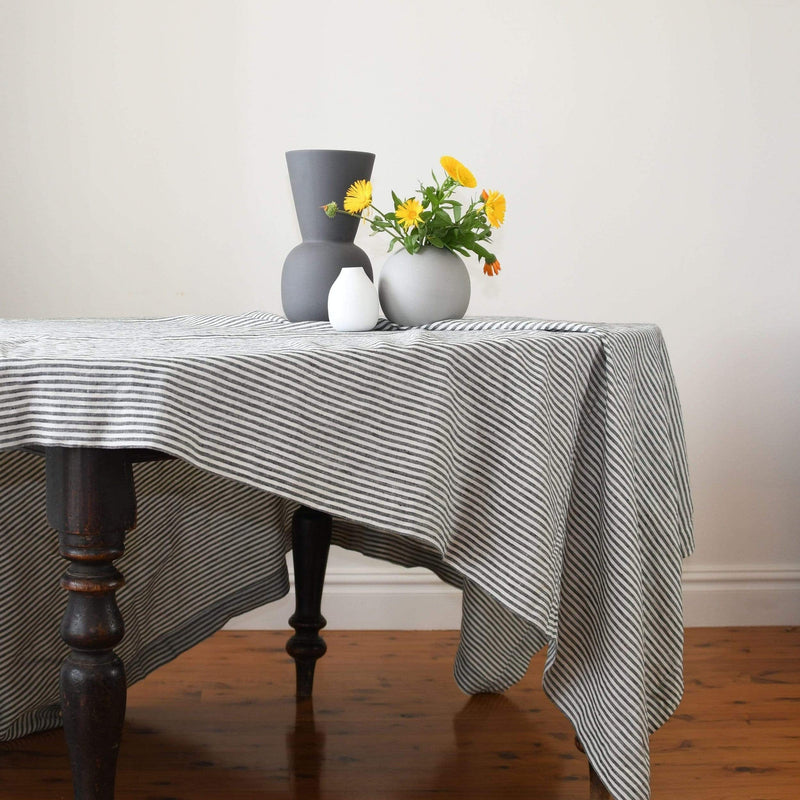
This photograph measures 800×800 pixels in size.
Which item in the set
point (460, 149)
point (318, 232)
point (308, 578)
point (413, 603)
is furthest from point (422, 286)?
point (413, 603)

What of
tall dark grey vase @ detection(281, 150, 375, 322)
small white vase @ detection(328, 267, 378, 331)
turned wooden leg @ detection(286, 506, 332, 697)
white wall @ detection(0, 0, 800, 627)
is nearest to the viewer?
small white vase @ detection(328, 267, 378, 331)

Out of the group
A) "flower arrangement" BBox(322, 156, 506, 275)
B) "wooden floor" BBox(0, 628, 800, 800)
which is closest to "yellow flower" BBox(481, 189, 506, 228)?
"flower arrangement" BBox(322, 156, 506, 275)

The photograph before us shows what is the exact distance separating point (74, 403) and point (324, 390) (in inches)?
8.6

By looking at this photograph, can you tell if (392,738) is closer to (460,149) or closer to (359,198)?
(359,198)

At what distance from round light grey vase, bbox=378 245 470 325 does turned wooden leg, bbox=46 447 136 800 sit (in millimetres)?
629

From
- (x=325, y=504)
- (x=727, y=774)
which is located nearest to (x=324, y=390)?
(x=325, y=504)

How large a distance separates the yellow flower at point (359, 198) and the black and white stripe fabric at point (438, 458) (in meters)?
0.18

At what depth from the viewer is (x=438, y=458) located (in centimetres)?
93

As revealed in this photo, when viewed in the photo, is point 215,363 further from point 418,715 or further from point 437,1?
point 437,1

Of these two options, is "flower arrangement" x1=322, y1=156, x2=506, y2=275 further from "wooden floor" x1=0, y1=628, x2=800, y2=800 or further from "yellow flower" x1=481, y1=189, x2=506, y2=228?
"wooden floor" x1=0, y1=628, x2=800, y2=800

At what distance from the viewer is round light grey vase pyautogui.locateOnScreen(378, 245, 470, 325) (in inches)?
55.4

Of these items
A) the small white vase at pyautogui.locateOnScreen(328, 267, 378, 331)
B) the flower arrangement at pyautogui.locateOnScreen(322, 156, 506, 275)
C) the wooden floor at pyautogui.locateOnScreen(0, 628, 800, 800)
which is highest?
the flower arrangement at pyautogui.locateOnScreen(322, 156, 506, 275)

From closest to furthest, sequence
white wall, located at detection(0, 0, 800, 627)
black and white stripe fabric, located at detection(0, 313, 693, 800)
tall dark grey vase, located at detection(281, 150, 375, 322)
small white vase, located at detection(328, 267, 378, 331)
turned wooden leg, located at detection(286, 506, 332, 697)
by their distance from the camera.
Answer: black and white stripe fabric, located at detection(0, 313, 693, 800) → small white vase, located at detection(328, 267, 378, 331) → tall dark grey vase, located at detection(281, 150, 375, 322) → turned wooden leg, located at detection(286, 506, 332, 697) → white wall, located at detection(0, 0, 800, 627)

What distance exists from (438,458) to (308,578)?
0.88 metres
